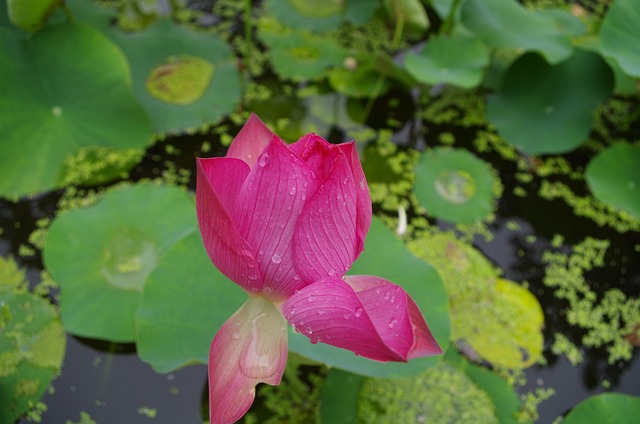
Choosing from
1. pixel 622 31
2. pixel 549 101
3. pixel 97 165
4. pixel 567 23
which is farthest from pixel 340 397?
pixel 567 23

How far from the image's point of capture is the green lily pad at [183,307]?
1254 millimetres

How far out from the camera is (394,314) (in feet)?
2.62

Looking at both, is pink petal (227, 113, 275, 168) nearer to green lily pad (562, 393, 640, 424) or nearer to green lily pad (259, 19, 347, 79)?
green lily pad (562, 393, 640, 424)

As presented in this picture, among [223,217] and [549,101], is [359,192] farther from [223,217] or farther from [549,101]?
[549,101]

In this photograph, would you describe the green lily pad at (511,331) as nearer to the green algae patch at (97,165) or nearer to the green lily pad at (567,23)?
the green lily pad at (567,23)

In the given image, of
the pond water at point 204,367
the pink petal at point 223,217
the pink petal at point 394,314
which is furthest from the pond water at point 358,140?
the pink petal at point 223,217

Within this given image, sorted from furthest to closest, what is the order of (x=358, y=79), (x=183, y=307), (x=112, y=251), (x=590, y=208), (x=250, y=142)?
1. (x=358, y=79)
2. (x=590, y=208)
3. (x=112, y=251)
4. (x=183, y=307)
5. (x=250, y=142)

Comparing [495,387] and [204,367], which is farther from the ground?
[495,387]

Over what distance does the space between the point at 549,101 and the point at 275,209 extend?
168 centimetres

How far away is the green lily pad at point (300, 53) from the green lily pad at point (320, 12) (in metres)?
0.10

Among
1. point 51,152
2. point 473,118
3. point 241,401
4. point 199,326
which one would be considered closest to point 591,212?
point 473,118

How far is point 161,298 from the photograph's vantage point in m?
1.31

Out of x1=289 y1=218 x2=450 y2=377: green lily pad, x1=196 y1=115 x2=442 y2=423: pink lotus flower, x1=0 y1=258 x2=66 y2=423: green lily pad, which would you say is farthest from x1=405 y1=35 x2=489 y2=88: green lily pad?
x1=0 y1=258 x2=66 y2=423: green lily pad

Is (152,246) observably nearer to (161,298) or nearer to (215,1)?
(161,298)
